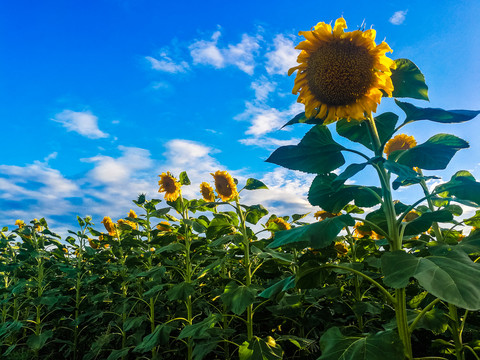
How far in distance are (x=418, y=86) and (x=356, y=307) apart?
1.58 m

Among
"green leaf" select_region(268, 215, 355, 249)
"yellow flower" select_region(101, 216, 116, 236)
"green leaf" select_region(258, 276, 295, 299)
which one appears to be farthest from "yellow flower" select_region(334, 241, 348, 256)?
"yellow flower" select_region(101, 216, 116, 236)

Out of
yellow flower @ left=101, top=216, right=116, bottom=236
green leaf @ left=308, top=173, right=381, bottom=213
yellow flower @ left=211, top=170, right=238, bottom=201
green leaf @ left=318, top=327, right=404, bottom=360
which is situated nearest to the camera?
green leaf @ left=318, top=327, right=404, bottom=360

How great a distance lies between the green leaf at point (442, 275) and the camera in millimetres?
898

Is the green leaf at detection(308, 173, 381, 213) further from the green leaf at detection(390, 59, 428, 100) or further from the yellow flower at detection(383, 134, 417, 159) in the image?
the yellow flower at detection(383, 134, 417, 159)

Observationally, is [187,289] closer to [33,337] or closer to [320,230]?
[320,230]

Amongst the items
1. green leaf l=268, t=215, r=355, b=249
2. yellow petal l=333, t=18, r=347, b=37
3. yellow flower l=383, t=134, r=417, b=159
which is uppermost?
yellow petal l=333, t=18, r=347, b=37

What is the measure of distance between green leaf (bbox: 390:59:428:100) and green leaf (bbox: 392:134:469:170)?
22cm

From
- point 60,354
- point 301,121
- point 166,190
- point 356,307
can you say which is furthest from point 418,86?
point 60,354

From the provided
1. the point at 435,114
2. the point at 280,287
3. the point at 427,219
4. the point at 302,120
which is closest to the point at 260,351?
the point at 280,287

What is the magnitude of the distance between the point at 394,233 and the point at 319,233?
348 mm

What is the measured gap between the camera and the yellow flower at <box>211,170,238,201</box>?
10.7 feet

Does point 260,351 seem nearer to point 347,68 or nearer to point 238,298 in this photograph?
point 238,298

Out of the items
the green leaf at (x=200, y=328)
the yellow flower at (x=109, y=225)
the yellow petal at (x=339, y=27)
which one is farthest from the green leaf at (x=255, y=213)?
the yellow flower at (x=109, y=225)

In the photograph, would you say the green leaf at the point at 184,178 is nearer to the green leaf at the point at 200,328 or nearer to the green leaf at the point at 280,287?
the green leaf at the point at 200,328
